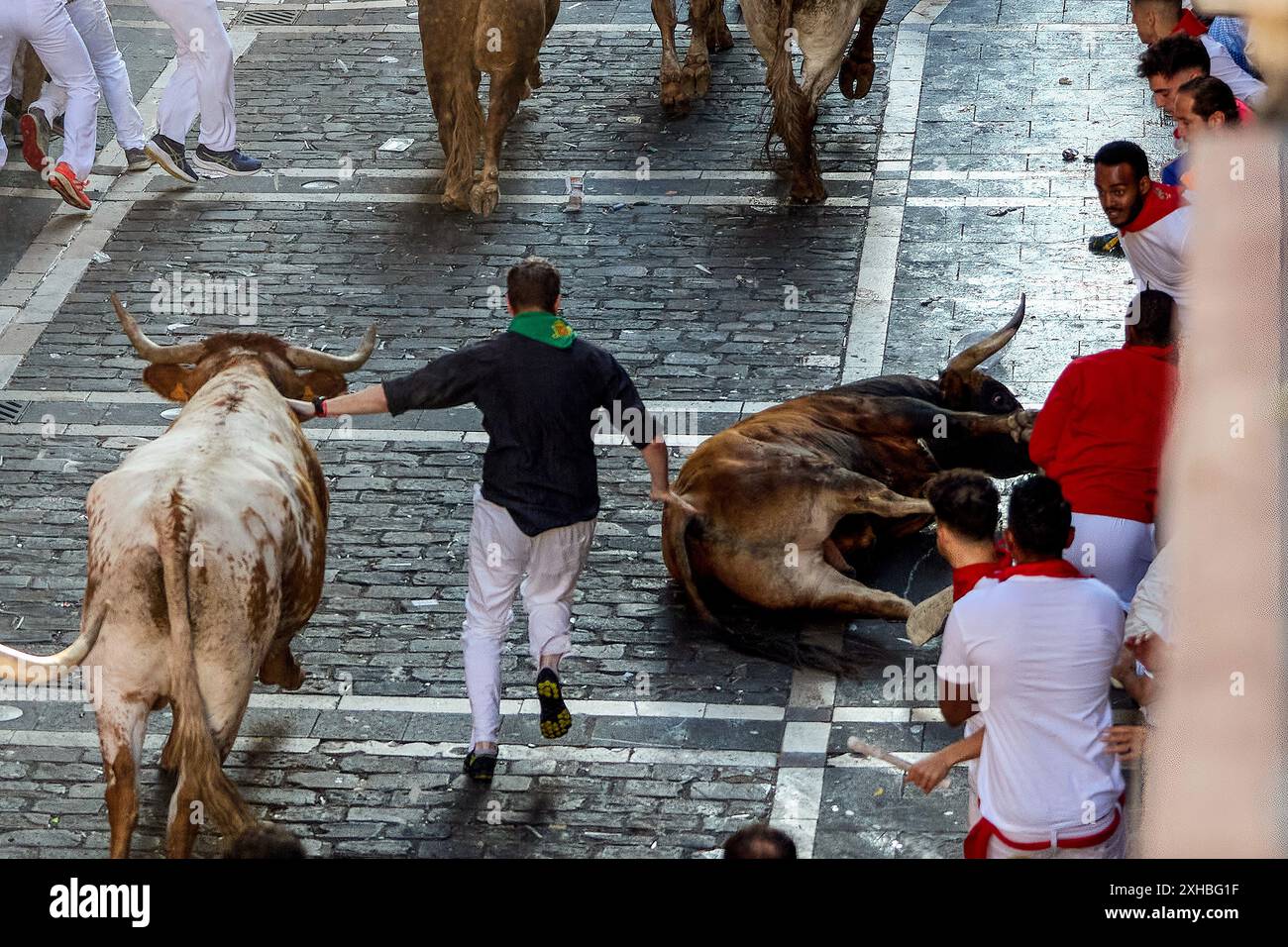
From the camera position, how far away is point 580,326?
11.4 meters

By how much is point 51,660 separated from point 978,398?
515 centimetres

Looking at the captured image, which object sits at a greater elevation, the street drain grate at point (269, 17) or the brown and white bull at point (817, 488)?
the street drain grate at point (269, 17)

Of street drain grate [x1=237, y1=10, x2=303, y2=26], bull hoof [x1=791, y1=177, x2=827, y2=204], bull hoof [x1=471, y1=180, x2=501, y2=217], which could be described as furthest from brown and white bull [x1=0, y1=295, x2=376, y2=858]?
street drain grate [x1=237, y1=10, x2=303, y2=26]

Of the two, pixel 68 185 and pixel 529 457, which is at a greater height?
pixel 68 185

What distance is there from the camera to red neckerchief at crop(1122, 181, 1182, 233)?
814 centimetres

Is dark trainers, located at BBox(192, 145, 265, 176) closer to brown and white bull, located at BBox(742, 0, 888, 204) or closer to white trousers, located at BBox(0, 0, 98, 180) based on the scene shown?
white trousers, located at BBox(0, 0, 98, 180)

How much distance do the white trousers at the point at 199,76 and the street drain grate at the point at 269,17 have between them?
2.81 metres

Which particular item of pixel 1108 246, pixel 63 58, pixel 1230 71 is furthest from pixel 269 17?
pixel 1230 71

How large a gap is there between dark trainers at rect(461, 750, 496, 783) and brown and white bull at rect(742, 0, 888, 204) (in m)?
6.42

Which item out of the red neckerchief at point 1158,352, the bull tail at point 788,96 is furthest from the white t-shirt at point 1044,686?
the bull tail at point 788,96

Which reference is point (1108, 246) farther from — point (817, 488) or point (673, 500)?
point (673, 500)

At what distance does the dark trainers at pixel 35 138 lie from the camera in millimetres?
13344

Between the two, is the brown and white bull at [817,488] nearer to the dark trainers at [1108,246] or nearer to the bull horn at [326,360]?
the bull horn at [326,360]

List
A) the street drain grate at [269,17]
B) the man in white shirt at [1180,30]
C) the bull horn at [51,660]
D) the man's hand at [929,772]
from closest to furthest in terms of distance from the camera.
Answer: the man's hand at [929,772] → the bull horn at [51,660] → the man in white shirt at [1180,30] → the street drain grate at [269,17]
